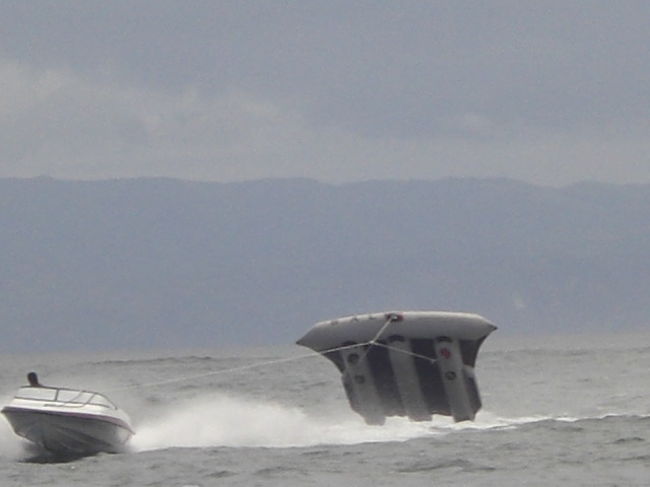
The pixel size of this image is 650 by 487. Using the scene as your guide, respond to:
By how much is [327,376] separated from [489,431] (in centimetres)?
4175

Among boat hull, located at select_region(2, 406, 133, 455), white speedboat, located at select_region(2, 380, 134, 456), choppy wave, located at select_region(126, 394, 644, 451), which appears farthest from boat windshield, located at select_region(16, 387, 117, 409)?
choppy wave, located at select_region(126, 394, 644, 451)

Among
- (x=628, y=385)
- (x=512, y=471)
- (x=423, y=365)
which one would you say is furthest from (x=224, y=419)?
(x=628, y=385)

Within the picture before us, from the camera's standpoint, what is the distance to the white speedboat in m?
40.2

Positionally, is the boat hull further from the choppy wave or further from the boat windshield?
the choppy wave

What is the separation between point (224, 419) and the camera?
47531 mm

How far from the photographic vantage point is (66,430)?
132 feet

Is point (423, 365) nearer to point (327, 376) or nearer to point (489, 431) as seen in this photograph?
point (489, 431)

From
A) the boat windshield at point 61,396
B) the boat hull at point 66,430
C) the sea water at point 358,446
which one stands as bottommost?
the sea water at point 358,446

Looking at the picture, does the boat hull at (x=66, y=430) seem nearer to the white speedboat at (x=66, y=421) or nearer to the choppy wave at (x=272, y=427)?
the white speedboat at (x=66, y=421)

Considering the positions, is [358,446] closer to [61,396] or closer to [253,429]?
[253,429]

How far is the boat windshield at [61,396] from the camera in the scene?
40969 mm

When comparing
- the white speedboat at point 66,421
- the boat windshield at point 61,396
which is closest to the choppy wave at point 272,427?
the white speedboat at point 66,421

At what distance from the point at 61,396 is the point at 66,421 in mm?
1112

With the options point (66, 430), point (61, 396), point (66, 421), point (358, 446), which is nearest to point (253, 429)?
point (358, 446)
